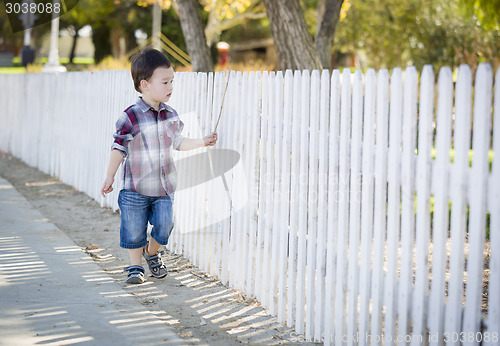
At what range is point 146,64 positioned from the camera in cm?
523

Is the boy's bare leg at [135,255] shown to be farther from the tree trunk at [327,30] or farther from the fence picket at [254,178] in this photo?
the tree trunk at [327,30]

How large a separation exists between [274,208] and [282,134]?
509 mm

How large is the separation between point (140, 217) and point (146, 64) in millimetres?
1157

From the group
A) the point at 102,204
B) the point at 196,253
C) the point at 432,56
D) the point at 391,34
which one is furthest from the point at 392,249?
the point at 391,34

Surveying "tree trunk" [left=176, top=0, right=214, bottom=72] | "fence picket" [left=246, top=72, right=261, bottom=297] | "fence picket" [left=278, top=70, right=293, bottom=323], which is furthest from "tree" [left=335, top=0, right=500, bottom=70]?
"fence picket" [left=278, top=70, right=293, bottom=323]

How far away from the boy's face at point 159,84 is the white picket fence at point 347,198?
537mm

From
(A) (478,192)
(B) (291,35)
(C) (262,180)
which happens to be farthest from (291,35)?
(A) (478,192)

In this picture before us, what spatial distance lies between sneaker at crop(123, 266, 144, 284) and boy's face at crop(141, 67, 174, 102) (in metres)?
1.31

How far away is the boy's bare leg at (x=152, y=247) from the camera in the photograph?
220 inches

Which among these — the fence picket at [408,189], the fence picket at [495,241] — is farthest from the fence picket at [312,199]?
the fence picket at [495,241]

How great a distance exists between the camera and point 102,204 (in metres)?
8.80

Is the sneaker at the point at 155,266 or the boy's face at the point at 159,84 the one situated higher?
the boy's face at the point at 159,84

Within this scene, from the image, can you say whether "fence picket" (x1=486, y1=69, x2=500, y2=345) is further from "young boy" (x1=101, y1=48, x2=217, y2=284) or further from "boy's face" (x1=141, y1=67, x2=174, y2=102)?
"boy's face" (x1=141, y1=67, x2=174, y2=102)

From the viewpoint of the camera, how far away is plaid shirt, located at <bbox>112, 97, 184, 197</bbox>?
17.3ft
